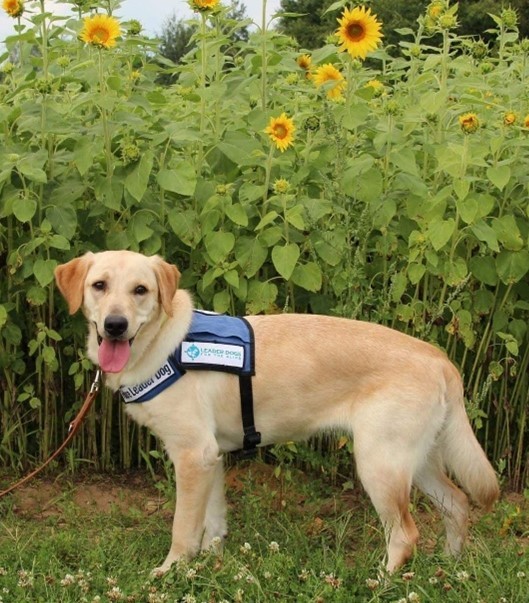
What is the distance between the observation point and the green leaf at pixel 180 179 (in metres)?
4.33

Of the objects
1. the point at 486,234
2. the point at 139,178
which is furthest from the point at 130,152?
the point at 486,234

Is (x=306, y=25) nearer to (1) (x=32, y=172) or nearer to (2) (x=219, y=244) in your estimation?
(2) (x=219, y=244)

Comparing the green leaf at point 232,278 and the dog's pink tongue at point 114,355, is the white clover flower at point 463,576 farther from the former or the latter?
the green leaf at point 232,278

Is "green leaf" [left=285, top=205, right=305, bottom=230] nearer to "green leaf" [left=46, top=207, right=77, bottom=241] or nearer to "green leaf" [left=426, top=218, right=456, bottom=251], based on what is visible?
"green leaf" [left=426, top=218, right=456, bottom=251]

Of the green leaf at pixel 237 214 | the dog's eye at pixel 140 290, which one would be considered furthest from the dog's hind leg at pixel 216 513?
the green leaf at pixel 237 214

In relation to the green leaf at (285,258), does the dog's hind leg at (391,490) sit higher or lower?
lower

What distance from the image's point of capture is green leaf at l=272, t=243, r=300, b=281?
4359 millimetres

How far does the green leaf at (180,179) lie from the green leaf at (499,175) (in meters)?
1.42

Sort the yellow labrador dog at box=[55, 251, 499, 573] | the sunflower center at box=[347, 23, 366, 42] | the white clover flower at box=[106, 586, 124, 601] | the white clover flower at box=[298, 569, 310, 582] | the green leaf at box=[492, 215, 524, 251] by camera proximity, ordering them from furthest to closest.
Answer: the green leaf at box=[492, 215, 524, 251] → the sunflower center at box=[347, 23, 366, 42] → the yellow labrador dog at box=[55, 251, 499, 573] → the white clover flower at box=[298, 569, 310, 582] → the white clover flower at box=[106, 586, 124, 601]

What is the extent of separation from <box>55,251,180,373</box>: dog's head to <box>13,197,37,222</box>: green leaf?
62cm

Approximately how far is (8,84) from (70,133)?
1.20 m

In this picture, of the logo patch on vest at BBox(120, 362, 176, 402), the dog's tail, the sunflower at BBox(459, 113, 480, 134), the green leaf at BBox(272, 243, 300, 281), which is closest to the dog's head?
the logo patch on vest at BBox(120, 362, 176, 402)

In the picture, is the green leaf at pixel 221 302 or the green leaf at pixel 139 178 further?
the green leaf at pixel 221 302

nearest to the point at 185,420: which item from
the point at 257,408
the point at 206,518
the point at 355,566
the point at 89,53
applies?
the point at 257,408
